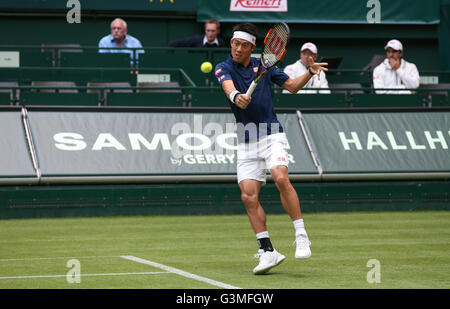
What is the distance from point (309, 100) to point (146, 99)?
297cm

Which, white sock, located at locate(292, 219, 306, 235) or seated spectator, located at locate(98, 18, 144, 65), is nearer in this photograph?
white sock, located at locate(292, 219, 306, 235)

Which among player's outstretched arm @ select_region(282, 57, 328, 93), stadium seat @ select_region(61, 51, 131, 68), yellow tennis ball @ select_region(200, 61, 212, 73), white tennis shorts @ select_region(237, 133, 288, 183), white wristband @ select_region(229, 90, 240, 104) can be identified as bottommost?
white tennis shorts @ select_region(237, 133, 288, 183)

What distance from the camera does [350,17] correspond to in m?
21.6

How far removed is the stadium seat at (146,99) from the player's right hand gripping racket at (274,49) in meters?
7.38

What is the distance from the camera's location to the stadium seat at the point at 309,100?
15680mm

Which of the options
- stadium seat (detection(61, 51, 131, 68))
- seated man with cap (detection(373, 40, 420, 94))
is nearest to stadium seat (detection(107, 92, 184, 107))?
stadium seat (detection(61, 51, 131, 68))

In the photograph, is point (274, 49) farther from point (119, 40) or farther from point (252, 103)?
point (119, 40)

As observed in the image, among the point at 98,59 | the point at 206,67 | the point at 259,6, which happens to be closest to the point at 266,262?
the point at 206,67

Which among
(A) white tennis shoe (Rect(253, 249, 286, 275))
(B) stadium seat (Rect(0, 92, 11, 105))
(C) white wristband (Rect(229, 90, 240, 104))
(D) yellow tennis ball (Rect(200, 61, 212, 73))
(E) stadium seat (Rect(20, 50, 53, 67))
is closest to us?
(A) white tennis shoe (Rect(253, 249, 286, 275))

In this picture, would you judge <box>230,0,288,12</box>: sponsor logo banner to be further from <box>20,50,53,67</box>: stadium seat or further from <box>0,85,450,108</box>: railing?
<box>20,50,53,67</box>: stadium seat

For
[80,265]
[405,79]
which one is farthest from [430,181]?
[80,265]

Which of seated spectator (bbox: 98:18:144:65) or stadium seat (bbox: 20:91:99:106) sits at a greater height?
seated spectator (bbox: 98:18:144:65)

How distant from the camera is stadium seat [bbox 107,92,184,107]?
1520 cm
